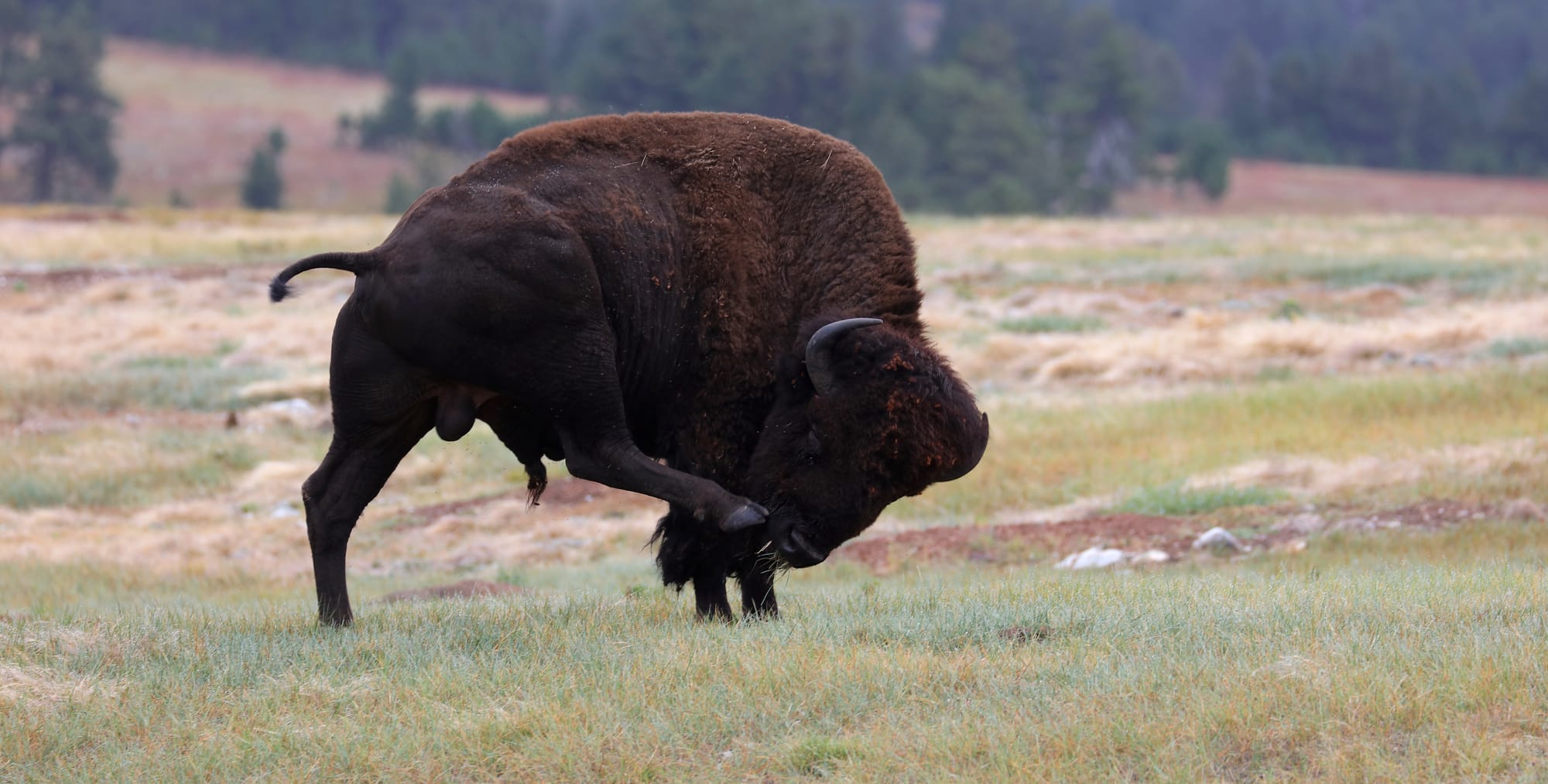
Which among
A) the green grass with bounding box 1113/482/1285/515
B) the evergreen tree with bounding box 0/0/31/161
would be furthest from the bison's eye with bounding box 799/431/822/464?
the evergreen tree with bounding box 0/0/31/161

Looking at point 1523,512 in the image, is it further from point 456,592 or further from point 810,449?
point 456,592

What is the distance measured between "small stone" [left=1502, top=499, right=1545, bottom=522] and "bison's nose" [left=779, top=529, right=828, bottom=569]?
7.07 metres

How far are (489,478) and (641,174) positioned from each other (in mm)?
9307

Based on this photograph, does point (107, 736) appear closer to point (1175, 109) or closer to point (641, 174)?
point (641, 174)

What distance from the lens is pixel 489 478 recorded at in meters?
15.6

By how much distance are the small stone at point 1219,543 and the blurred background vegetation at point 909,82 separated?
56806mm

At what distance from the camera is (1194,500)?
1263cm

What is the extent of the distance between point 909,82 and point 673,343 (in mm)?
73029

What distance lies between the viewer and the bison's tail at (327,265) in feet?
20.6

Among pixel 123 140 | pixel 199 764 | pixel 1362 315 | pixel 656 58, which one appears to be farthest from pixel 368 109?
pixel 199 764

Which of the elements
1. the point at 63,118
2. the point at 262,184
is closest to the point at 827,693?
the point at 262,184

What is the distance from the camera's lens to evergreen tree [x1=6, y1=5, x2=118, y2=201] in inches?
2813

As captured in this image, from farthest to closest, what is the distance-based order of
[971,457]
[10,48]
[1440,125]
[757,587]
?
[1440,125], [10,48], [757,587], [971,457]

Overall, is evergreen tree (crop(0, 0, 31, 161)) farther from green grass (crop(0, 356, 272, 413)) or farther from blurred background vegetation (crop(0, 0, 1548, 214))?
green grass (crop(0, 356, 272, 413))
